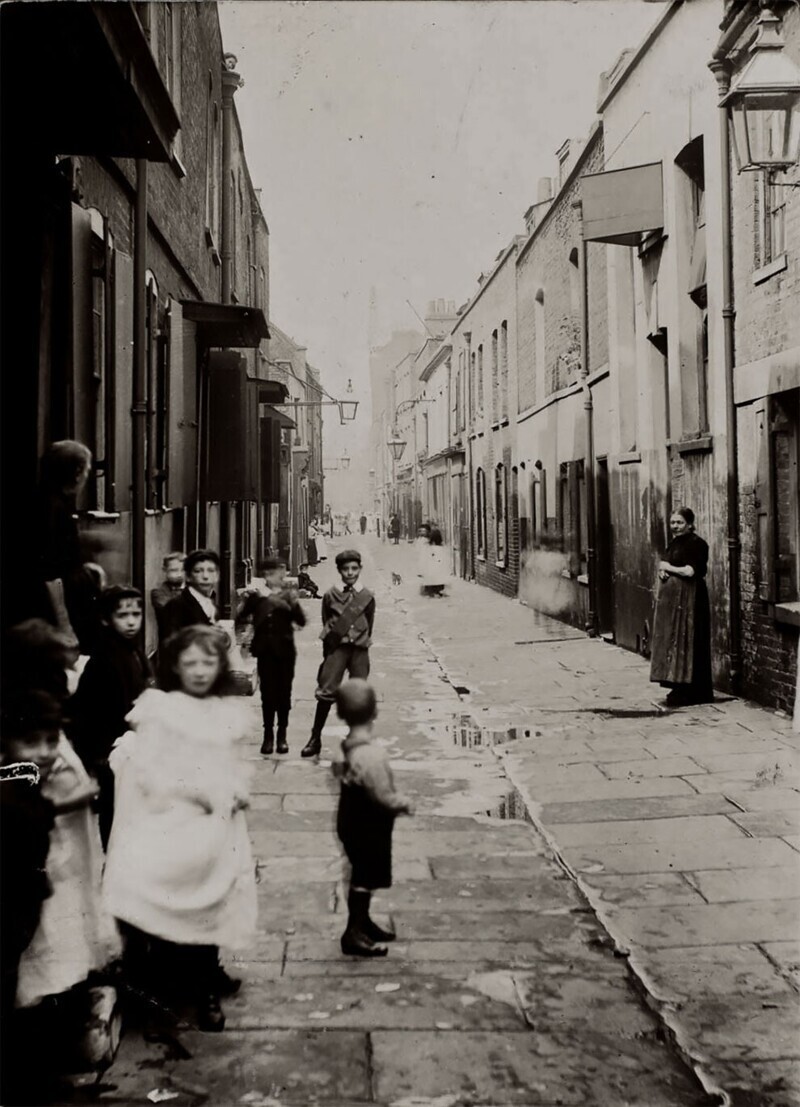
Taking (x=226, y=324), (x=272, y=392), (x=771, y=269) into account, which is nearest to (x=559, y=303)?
(x=771, y=269)

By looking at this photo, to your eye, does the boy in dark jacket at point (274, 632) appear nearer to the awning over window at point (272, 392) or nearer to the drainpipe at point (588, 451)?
the awning over window at point (272, 392)

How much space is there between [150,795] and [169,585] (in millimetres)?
589

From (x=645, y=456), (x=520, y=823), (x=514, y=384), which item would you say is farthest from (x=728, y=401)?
(x=520, y=823)

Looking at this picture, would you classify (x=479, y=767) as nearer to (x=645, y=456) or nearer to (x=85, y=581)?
(x=85, y=581)

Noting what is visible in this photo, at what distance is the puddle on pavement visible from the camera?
4535 millimetres

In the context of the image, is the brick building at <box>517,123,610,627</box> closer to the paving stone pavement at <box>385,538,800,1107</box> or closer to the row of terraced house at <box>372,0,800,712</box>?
the row of terraced house at <box>372,0,800,712</box>

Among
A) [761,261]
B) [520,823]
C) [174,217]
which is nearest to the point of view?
[520,823]

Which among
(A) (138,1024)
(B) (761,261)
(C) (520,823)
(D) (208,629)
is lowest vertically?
(A) (138,1024)

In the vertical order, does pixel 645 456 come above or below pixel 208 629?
above

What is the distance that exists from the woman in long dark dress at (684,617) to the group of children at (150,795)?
4937 mm

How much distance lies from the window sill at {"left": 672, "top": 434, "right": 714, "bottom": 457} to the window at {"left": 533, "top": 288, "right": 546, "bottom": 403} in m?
3.33

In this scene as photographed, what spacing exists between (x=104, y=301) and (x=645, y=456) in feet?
28.8

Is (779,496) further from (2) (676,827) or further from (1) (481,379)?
(2) (676,827)

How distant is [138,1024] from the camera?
126 inches
